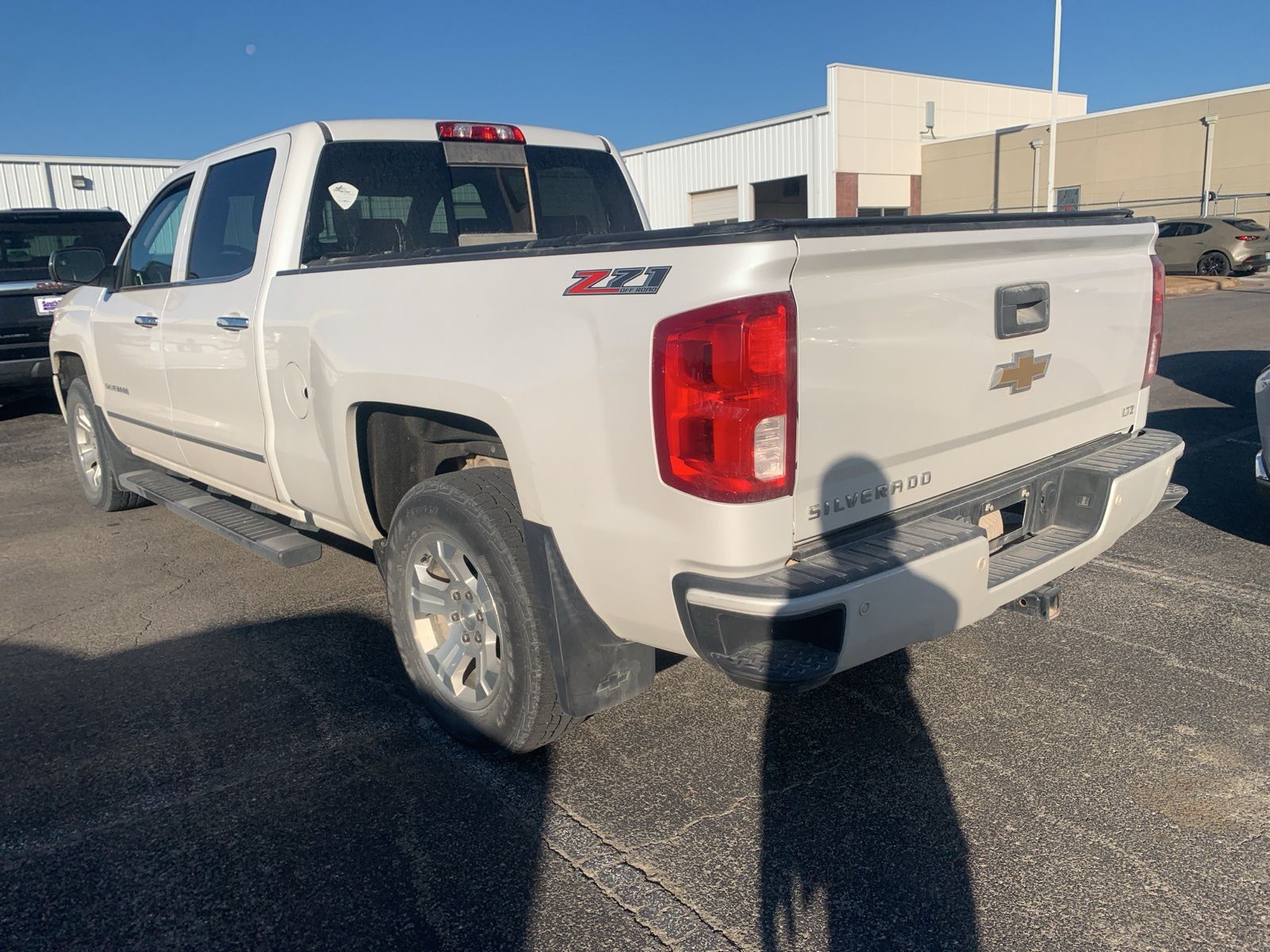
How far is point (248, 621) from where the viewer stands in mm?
4707

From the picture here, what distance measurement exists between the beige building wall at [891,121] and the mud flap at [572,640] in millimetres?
30915

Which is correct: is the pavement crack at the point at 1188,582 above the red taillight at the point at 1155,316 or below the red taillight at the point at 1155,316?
below

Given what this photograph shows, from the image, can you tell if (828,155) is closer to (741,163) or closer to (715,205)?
(741,163)

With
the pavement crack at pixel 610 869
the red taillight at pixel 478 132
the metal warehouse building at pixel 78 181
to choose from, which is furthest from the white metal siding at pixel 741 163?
the pavement crack at pixel 610 869

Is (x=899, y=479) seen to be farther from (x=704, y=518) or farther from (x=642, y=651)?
(x=642, y=651)

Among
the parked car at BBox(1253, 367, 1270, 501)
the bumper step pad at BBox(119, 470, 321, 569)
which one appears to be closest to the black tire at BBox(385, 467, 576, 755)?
the bumper step pad at BBox(119, 470, 321, 569)

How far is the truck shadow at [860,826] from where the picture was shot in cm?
244

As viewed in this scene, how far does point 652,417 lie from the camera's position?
7.95ft

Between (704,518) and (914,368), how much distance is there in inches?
31.2

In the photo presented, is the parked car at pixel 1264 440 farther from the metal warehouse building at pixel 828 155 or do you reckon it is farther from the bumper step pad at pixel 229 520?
the metal warehouse building at pixel 828 155

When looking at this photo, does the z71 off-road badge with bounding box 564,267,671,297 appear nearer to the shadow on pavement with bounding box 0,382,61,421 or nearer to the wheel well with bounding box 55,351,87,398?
the wheel well with bounding box 55,351,87,398

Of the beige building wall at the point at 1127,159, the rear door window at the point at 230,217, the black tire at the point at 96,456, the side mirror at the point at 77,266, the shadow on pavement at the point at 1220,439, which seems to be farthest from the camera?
the beige building wall at the point at 1127,159

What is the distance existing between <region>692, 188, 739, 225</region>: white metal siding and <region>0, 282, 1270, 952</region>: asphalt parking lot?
30955 mm

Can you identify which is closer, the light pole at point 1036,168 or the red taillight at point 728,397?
the red taillight at point 728,397
